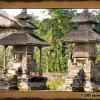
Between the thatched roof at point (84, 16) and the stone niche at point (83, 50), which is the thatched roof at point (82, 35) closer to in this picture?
the stone niche at point (83, 50)

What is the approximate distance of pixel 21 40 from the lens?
16.8ft

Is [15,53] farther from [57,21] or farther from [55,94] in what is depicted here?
[55,94]

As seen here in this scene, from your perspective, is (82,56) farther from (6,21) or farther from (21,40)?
(6,21)

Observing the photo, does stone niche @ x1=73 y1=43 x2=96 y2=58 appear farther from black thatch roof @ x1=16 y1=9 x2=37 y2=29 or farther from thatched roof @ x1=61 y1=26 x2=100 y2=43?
black thatch roof @ x1=16 y1=9 x2=37 y2=29

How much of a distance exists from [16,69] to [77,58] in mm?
922

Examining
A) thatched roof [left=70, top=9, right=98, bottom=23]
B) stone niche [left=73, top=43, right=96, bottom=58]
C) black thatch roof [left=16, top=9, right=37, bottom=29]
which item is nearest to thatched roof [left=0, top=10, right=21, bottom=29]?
black thatch roof [left=16, top=9, right=37, bottom=29]

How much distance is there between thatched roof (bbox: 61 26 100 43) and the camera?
4.46 metres

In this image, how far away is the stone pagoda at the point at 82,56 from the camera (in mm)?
4336

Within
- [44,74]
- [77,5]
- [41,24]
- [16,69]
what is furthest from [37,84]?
[77,5]

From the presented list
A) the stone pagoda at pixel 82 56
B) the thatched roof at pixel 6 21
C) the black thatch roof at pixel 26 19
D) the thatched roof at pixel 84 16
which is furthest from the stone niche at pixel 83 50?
the thatched roof at pixel 6 21

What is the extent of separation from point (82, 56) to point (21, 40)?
3.31 feet

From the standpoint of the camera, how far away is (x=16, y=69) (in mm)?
4648

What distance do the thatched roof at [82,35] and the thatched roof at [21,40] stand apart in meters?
0.38

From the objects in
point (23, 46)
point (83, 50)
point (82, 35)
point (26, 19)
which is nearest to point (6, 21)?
point (26, 19)
